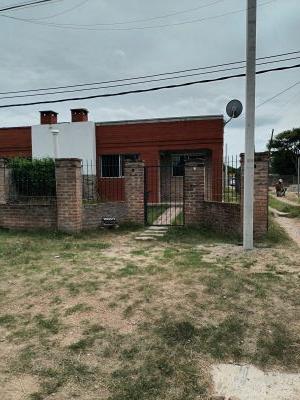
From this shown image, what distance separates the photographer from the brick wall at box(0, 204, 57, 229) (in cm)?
1053

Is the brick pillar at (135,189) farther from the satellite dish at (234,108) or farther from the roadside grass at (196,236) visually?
the satellite dish at (234,108)

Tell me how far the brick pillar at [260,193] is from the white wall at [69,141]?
11.5m

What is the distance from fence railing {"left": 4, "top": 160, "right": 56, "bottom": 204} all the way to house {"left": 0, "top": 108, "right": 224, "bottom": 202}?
409cm

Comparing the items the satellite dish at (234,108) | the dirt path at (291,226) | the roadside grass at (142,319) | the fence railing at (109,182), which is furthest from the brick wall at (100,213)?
the fence railing at (109,182)

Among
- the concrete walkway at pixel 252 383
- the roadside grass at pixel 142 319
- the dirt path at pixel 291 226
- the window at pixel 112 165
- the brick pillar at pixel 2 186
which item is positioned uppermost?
the window at pixel 112 165

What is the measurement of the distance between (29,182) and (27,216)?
1838 mm

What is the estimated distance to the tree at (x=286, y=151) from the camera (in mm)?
52469

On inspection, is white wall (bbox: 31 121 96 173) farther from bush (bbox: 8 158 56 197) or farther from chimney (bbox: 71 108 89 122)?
bush (bbox: 8 158 56 197)

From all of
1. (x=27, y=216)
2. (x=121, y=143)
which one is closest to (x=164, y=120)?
(x=121, y=143)

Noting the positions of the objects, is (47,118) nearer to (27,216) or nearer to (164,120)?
(164,120)

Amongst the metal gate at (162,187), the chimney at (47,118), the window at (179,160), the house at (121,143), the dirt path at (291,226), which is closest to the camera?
the dirt path at (291,226)

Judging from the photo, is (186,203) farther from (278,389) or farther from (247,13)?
(278,389)

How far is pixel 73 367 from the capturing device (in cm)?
356

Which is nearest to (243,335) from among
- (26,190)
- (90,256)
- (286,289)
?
(286,289)
